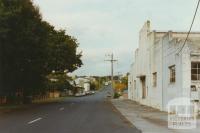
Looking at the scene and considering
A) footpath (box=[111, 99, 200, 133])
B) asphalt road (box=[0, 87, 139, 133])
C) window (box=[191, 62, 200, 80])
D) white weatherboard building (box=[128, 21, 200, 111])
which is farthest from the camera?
window (box=[191, 62, 200, 80])

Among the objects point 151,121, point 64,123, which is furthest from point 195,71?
point 64,123

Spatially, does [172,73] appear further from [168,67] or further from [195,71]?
[195,71]

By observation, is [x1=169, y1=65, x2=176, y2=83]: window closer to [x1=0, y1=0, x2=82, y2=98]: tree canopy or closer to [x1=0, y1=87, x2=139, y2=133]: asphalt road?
[x1=0, y1=87, x2=139, y2=133]: asphalt road

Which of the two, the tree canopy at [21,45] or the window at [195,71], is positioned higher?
the tree canopy at [21,45]

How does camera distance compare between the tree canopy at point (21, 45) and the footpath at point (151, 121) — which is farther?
the tree canopy at point (21, 45)

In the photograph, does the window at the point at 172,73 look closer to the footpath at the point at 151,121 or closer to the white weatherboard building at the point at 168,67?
the white weatherboard building at the point at 168,67

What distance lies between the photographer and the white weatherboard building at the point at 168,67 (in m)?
30.7

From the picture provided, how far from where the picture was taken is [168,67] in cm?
3572

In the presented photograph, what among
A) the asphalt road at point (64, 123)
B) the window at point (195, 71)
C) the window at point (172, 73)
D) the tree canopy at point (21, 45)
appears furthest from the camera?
the tree canopy at point (21, 45)

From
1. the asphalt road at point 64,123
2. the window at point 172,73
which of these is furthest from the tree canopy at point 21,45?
the window at point 172,73

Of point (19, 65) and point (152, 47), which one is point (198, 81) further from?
point (19, 65)

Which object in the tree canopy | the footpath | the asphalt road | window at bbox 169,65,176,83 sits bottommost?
→ the footpath

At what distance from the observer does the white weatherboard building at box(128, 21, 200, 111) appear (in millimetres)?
30656

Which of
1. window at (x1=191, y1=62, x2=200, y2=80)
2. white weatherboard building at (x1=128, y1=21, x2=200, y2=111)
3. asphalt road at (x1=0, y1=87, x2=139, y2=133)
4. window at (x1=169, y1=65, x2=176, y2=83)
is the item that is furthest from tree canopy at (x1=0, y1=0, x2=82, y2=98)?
window at (x1=191, y1=62, x2=200, y2=80)
